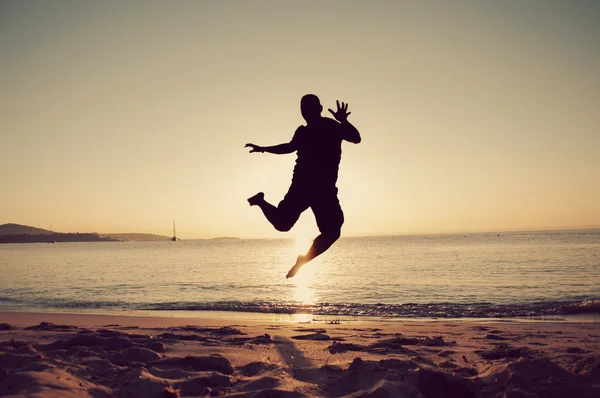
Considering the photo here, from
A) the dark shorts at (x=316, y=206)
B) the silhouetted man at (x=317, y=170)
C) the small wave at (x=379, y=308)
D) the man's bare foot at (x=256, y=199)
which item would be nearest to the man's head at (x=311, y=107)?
the silhouetted man at (x=317, y=170)

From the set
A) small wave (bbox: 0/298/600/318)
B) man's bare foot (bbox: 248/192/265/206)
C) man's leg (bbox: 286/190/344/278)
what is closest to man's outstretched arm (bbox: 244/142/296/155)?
man's bare foot (bbox: 248/192/265/206)

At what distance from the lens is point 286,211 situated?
5367mm

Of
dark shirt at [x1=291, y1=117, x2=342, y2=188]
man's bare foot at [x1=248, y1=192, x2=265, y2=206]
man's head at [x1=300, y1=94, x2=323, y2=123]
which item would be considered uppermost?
man's head at [x1=300, y1=94, x2=323, y2=123]

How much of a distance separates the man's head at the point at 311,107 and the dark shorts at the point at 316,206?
2.51 feet

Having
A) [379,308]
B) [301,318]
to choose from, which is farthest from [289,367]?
[379,308]

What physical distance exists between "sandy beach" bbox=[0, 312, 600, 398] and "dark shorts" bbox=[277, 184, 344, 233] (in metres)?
1.43

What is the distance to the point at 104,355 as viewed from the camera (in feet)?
18.3

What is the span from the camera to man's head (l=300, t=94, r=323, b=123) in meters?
5.27

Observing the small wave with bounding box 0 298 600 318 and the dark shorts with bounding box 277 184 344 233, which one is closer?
the dark shorts with bounding box 277 184 344 233

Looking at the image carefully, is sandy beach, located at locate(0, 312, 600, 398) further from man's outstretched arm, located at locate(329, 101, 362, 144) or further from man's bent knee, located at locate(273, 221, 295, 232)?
man's outstretched arm, located at locate(329, 101, 362, 144)

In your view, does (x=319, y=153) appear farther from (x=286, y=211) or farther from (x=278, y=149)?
(x=286, y=211)

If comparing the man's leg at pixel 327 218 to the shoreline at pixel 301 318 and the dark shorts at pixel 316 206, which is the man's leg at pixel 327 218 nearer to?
the dark shorts at pixel 316 206

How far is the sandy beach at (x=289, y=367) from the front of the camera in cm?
412

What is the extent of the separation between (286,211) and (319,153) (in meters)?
0.73
